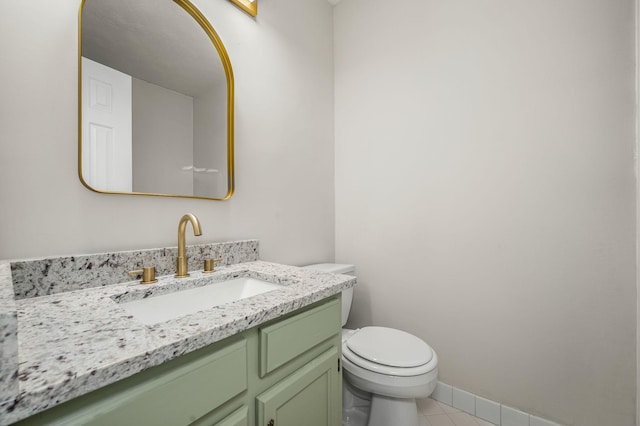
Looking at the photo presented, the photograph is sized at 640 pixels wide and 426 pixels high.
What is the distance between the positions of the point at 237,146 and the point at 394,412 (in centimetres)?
139

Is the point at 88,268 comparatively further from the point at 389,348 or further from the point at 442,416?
the point at 442,416

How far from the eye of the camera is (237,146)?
130cm

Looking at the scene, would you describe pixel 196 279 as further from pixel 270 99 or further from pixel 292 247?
pixel 270 99

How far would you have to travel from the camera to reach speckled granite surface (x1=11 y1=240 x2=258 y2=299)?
716 millimetres

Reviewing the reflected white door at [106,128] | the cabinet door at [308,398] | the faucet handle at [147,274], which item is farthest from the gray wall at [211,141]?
the cabinet door at [308,398]

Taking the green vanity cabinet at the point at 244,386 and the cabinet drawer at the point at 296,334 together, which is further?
the cabinet drawer at the point at 296,334

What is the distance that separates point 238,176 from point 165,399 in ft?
3.19

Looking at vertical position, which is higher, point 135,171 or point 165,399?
point 135,171

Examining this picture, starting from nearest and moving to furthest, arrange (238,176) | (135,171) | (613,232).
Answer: (135,171)
(613,232)
(238,176)

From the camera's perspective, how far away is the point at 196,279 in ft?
3.06

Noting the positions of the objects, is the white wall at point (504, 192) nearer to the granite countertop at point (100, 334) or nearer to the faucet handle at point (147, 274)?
the granite countertop at point (100, 334)

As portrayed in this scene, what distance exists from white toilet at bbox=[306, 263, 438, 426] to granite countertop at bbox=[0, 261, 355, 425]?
0.50 metres

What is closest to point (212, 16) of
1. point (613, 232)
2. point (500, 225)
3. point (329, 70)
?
point (329, 70)

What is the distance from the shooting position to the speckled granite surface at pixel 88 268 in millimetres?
716
